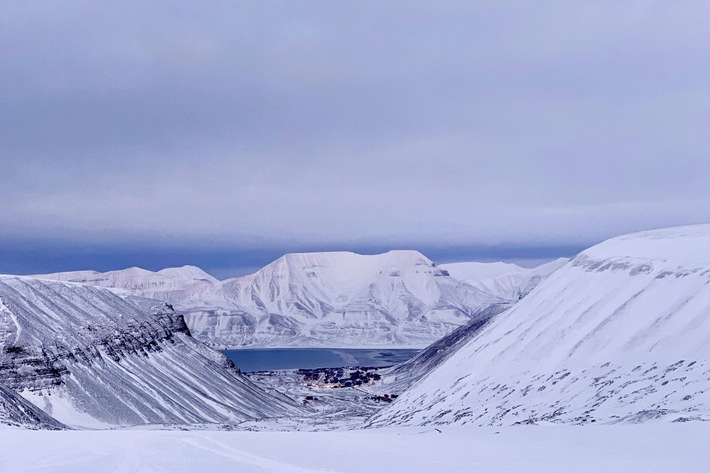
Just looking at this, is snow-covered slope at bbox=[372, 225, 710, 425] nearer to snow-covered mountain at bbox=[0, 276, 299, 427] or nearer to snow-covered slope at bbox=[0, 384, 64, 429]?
snow-covered slope at bbox=[0, 384, 64, 429]

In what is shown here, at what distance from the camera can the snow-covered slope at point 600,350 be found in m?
33.2

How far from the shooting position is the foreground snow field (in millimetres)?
15805

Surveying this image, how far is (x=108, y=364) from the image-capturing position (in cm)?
9038

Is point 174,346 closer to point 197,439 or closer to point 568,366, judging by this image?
point 568,366

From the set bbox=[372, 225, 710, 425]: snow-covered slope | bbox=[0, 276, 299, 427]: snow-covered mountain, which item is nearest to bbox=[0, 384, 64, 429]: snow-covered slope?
bbox=[0, 276, 299, 427]: snow-covered mountain

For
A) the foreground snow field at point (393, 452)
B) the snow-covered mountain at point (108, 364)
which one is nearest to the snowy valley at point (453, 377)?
the foreground snow field at point (393, 452)

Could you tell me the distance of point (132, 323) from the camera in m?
105

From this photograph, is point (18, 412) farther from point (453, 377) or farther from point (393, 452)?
point (393, 452)

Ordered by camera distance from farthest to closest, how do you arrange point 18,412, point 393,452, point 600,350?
point 18,412
point 600,350
point 393,452

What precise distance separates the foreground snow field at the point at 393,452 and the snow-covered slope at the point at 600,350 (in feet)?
18.5

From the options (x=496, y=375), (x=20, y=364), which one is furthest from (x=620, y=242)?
(x=20, y=364)

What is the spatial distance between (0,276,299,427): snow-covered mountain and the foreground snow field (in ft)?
191

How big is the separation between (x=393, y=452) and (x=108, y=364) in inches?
3163

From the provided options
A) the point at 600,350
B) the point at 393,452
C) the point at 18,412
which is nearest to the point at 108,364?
the point at 18,412
